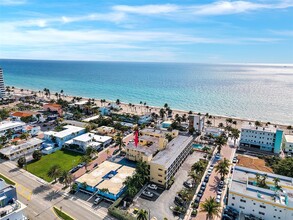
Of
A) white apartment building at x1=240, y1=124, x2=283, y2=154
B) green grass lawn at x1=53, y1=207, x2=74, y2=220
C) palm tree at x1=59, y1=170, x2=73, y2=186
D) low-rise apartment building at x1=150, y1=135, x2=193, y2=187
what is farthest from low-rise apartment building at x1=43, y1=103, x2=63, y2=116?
white apartment building at x1=240, y1=124, x2=283, y2=154

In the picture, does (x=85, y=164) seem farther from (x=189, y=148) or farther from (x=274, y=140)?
(x=274, y=140)

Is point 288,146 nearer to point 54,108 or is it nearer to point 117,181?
point 117,181

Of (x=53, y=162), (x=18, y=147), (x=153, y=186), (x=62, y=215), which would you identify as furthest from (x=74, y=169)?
(x=153, y=186)

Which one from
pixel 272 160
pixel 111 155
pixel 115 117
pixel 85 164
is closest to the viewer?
pixel 85 164

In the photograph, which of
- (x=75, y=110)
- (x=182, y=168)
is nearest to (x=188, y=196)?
(x=182, y=168)

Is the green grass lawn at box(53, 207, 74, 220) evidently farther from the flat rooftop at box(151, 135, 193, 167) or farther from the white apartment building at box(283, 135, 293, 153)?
the white apartment building at box(283, 135, 293, 153)

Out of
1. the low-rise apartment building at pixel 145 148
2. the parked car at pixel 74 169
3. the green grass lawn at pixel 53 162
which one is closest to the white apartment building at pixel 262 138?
the low-rise apartment building at pixel 145 148
